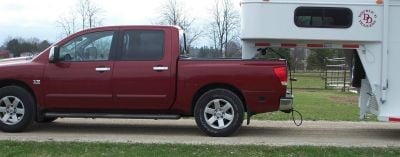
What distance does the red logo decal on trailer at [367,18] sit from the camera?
30.3 ft

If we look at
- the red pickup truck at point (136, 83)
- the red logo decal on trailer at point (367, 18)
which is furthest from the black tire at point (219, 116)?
the red logo decal on trailer at point (367, 18)

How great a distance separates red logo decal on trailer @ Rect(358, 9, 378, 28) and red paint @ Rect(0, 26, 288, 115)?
43.3 inches

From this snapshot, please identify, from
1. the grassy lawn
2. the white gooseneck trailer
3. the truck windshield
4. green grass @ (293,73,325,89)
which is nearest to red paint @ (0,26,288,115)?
the truck windshield

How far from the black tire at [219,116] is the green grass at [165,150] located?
1103 millimetres

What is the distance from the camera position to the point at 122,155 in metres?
7.64

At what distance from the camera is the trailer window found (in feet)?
30.6

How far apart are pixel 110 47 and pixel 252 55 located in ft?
7.44

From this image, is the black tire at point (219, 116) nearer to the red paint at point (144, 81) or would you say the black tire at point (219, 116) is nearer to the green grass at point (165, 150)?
the red paint at point (144, 81)

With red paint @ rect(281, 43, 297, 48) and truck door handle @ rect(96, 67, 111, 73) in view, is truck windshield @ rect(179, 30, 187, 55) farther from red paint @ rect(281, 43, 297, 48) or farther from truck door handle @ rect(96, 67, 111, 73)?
red paint @ rect(281, 43, 297, 48)

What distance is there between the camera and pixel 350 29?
30.5 feet

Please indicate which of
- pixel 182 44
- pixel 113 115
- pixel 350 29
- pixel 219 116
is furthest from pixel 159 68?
pixel 350 29

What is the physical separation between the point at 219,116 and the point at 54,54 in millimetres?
2775

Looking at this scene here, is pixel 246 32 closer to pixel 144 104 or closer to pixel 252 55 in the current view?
pixel 252 55

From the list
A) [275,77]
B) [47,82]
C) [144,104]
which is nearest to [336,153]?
[275,77]
